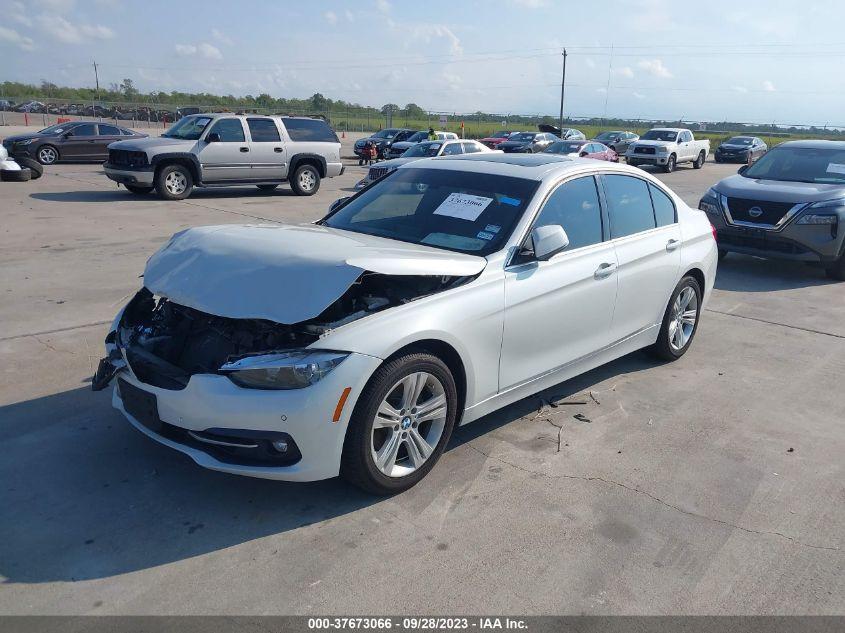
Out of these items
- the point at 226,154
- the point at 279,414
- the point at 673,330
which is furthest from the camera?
the point at 226,154

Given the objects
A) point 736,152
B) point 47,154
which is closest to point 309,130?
point 47,154

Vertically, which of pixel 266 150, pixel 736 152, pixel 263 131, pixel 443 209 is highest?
pixel 263 131

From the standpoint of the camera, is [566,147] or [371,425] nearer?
[371,425]

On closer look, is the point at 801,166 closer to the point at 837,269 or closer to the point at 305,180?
the point at 837,269

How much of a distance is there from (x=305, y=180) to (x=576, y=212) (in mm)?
13593

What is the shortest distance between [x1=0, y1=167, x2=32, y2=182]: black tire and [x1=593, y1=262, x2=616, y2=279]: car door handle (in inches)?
661

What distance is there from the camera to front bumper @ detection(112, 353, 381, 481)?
3326mm

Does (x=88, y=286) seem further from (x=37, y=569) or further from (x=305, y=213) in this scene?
(x=305, y=213)

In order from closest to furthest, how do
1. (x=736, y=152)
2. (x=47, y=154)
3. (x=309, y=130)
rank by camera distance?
(x=309, y=130) < (x=47, y=154) < (x=736, y=152)

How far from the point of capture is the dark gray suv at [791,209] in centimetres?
926

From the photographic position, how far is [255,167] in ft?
54.6

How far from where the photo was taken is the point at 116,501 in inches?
144

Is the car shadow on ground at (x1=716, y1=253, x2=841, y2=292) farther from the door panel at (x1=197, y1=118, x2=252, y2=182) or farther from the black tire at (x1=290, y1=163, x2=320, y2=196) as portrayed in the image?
the door panel at (x1=197, y1=118, x2=252, y2=182)

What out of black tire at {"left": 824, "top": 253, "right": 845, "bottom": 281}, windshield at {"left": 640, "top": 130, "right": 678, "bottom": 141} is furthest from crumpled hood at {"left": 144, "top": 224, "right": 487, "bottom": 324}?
windshield at {"left": 640, "top": 130, "right": 678, "bottom": 141}
